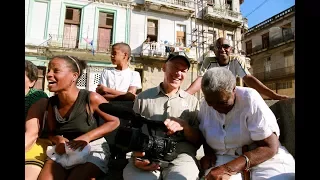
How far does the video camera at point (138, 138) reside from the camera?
4.99 feet

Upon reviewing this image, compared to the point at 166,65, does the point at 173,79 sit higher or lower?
lower

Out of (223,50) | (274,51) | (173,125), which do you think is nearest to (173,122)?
(173,125)

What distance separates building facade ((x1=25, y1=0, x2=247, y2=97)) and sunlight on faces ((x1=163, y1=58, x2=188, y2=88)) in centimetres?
1192

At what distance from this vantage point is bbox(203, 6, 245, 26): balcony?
755 inches

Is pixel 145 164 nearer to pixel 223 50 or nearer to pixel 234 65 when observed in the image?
pixel 223 50

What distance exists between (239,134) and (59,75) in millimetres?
1566

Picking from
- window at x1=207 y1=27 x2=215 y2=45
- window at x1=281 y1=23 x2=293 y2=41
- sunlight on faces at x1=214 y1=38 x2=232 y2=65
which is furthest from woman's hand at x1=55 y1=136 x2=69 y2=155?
window at x1=281 y1=23 x2=293 y2=41

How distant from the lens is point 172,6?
1786 centimetres

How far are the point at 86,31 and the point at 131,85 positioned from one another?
13.8 metres

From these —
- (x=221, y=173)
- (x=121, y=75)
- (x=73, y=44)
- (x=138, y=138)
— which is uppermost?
(x=73, y=44)
